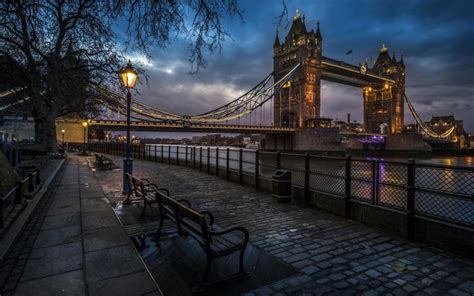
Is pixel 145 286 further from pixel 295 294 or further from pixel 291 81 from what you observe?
pixel 291 81

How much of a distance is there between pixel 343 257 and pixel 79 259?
11.5 ft

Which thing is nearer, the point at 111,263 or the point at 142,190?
the point at 111,263

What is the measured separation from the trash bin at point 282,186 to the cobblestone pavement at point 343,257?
594 millimetres

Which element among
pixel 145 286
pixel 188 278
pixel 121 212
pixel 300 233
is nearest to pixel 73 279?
pixel 145 286

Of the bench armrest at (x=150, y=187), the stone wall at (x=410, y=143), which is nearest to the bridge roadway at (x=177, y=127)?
the stone wall at (x=410, y=143)

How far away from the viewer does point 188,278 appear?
3.15 m

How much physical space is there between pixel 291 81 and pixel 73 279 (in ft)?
258

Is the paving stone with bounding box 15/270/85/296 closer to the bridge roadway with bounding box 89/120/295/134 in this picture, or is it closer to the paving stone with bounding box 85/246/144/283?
the paving stone with bounding box 85/246/144/283

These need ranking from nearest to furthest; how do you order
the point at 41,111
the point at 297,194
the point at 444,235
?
the point at 444,235 < the point at 297,194 < the point at 41,111

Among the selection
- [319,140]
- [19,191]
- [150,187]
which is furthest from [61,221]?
[319,140]

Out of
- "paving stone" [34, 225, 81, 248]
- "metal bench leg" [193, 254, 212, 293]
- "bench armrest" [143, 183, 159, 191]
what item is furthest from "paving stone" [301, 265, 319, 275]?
"bench armrest" [143, 183, 159, 191]

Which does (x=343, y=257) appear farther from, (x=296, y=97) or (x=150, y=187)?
(x=296, y=97)

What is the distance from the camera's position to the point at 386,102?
98.8 m

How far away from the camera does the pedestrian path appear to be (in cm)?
288
